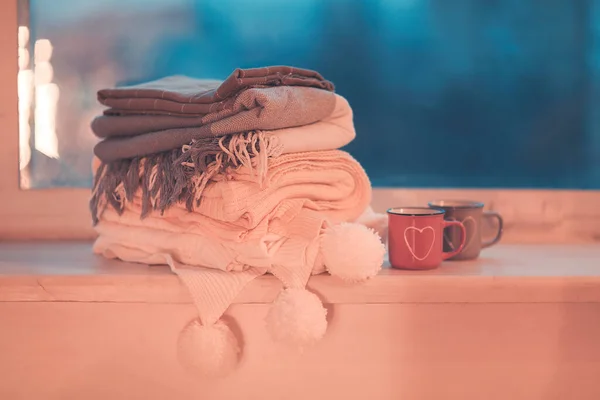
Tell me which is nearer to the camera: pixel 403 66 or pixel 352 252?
pixel 352 252

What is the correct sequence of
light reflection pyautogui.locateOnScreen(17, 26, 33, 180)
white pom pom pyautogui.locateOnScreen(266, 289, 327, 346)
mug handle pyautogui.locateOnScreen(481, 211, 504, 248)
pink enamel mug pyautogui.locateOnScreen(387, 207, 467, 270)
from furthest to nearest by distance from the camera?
light reflection pyautogui.locateOnScreen(17, 26, 33, 180)
mug handle pyautogui.locateOnScreen(481, 211, 504, 248)
pink enamel mug pyautogui.locateOnScreen(387, 207, 467, 270)
white pom pom pyautogui.locateOnScreen(266, 289, 327, 346)

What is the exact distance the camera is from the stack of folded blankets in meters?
0.95

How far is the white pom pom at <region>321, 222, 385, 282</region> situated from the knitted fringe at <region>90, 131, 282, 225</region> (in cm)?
14

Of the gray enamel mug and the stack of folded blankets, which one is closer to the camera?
the stack of folded blankets

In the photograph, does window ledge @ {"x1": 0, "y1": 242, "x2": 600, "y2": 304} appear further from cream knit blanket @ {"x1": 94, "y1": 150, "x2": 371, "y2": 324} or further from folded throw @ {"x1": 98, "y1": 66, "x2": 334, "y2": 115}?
folded throw @ {"x1": 98, "y1": 66, "x2": 334, "y2": 115}

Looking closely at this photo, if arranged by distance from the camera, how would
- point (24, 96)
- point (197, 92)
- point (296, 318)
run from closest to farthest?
point (296, 318) → point (197, 92) → point (24, 96)

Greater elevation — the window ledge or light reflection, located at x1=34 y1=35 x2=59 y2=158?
light reflection, located at x1=34 y1=35 x2=59 y2=158

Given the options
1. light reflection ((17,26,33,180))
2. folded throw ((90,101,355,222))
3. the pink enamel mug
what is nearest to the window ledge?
the pink enamel mug

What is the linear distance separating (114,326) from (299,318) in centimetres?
30

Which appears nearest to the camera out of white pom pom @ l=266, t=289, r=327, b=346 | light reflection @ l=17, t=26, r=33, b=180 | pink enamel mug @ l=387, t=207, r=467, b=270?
white pom pom @ l=266, t=289, r=327, b=346

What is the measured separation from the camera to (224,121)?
96 cm

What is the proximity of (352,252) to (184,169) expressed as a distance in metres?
0.27

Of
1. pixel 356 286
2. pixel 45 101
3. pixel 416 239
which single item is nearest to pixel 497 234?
pixel 416 239

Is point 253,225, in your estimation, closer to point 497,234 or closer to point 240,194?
point 240,194
